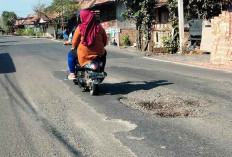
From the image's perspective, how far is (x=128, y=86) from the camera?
332 inches

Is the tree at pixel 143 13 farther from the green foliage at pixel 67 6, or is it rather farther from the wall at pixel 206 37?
the green foliage at pixel 67 6

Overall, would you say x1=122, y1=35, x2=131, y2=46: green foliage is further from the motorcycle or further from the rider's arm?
the rider's arm

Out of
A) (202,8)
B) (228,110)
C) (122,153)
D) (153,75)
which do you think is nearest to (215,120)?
(228,110)

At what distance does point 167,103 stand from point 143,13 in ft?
51.0

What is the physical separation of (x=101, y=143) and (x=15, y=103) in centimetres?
320

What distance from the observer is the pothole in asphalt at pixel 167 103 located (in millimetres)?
5770

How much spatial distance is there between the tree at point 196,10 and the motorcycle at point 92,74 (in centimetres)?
1196

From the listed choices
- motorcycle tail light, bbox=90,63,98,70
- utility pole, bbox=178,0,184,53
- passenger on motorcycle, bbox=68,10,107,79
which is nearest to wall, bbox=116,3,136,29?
utility pole, bbox=178,0,184,53

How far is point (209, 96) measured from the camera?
22.8 ft

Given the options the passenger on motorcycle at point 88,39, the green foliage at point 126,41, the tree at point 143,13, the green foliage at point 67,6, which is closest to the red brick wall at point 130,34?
the green foliage at point 126,41

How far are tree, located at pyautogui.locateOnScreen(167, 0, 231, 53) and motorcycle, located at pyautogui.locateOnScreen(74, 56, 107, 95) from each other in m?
12.0

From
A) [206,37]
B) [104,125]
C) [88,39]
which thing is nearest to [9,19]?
[206,37]

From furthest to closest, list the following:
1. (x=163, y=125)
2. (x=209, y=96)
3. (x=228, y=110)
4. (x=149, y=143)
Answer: (x=209, y=96)
(x=228, y=110)
(x=163, y=125)
(x=149, y=143)

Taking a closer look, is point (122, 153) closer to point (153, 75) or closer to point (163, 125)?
point (163, 125)
